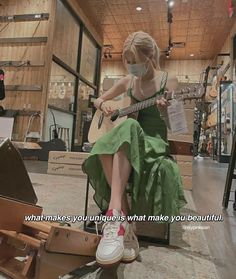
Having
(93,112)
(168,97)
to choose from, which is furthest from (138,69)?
(93,112)

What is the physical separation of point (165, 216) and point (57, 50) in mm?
5911

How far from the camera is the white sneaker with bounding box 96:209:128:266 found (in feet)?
2.93

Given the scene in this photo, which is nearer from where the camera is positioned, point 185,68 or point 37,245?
point 37,245

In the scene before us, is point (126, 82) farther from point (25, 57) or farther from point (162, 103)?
point (25, 57)

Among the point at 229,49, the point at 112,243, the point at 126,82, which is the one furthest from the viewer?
Answer: the point at 229,49

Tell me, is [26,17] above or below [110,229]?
above

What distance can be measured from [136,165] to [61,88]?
603 centimetres

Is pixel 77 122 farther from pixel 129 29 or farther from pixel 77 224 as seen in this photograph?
pixel 77 224

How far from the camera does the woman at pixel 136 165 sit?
41.1 inches

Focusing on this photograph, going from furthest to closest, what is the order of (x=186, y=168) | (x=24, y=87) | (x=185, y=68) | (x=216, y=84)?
1. (x=185, y=68)
2. (x=216, y=84)
3. (x=24, y=87)
4. (x=186, y=168)

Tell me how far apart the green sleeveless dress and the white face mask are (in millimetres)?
332

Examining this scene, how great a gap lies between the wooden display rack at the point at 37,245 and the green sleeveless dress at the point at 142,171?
34 centimetres

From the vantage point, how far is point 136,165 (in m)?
1.14

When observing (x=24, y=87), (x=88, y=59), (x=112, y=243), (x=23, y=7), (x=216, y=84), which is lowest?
(x=112, y=243)
